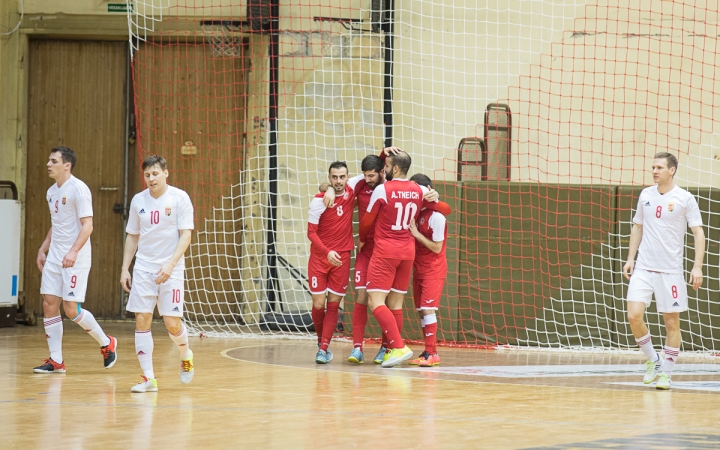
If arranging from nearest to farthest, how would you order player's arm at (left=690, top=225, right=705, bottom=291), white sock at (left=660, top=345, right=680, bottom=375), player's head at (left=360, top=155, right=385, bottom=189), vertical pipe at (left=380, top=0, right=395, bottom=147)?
player's arm at (left=690, top=225, right=705, bottom=291) → white sock at (left=660, top=345, right=680, bottom=375) → player's head at (left=360, top=155, right=385, bottom=189) → vertical pipe at (left=380, top=0, right=395, bottom=147)

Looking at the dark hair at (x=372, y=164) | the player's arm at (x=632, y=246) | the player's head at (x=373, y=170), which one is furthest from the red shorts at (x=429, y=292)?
the player's arm at (x=632, y=246)

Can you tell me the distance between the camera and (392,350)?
30.6 ft

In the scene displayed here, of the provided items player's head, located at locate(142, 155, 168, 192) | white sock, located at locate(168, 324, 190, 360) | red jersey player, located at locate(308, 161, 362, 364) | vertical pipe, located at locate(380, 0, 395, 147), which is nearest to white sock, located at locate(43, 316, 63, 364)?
white sock, located at locate(168, 324, 190, 360)

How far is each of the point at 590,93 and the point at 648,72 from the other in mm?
787

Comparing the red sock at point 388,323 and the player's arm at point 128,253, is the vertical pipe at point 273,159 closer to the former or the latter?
the red sock at point 388,323

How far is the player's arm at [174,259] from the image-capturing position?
7.20 m

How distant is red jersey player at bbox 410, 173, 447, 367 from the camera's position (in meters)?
9.69

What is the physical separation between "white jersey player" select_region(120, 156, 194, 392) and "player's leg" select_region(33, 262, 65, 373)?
59.8 inches

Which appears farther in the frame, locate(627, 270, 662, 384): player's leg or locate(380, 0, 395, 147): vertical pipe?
locate(380, 0, 395, 147): vertical pipe

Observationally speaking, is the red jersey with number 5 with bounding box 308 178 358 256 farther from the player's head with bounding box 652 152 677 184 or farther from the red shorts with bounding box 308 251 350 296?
the player's head with bounding box 652 152 677 184

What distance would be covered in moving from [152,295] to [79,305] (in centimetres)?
152

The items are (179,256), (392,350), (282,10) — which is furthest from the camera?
(282,10)

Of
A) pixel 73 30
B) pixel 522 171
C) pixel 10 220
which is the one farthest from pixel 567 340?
pixel 73 30

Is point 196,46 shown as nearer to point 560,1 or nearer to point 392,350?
point 560,1
